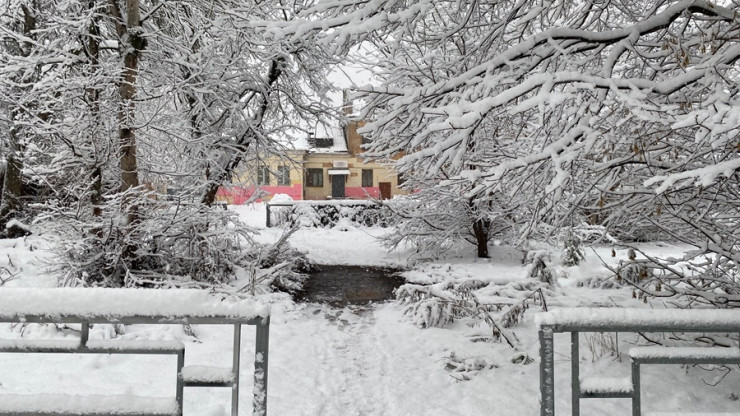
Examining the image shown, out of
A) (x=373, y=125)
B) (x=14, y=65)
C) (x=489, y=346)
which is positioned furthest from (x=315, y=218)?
(x=373, y=125)

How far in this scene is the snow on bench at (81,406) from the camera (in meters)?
2.12

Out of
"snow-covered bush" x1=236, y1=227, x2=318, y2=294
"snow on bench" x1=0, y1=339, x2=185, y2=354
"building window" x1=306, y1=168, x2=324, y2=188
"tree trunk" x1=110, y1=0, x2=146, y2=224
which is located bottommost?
"snow-covered bush" x1=236, y1=227, x2=318, y2=294

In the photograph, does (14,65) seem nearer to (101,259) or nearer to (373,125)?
(101,259)

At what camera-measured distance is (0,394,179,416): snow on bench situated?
6.95 ft

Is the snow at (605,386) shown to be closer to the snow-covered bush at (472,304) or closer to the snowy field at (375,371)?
the snowy field at (375,371)

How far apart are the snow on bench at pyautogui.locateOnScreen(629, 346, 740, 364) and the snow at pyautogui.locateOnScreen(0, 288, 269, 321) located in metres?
1.63

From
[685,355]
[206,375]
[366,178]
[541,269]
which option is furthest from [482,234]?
[366,178]

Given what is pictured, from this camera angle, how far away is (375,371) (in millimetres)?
4836

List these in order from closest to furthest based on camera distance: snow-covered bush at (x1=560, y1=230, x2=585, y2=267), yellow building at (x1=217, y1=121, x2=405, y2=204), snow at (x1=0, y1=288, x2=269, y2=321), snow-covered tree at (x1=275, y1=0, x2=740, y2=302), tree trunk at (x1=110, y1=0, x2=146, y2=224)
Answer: snow at (x1=0, y1=288, x2=269, y2=321), snow-covered tree at (x1=275, y1=0, x2=740, y2=302), tree trunk at (x1=110, y1=0, x2=146, y2=224), snow-covered bush at (x1=560, y1=230, x2=585, y2=267), yellow building at (x1=217, y1=121, x2=405, y2=204)

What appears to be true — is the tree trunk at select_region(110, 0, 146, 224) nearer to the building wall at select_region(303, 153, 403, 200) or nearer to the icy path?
the icy path

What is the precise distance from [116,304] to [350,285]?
7532mm

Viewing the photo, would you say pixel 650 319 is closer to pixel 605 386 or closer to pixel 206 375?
pixel 605 386

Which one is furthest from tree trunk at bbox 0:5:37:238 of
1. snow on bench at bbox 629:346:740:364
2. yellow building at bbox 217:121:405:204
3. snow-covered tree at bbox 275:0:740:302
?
yellow building at bbox 217:121:405:204

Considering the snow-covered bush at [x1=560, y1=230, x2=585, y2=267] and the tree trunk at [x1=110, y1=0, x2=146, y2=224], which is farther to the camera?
the snow-covered bush at [x1=560, y1=230, x2=585, y2=267]
